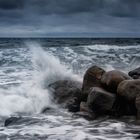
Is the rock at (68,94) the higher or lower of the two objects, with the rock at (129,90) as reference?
lower

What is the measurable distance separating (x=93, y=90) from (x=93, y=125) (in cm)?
91

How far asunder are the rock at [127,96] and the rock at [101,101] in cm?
19

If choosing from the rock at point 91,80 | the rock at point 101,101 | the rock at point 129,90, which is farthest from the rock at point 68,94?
the rock at point 129,90

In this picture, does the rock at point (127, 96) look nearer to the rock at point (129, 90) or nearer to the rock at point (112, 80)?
the rock at point (129, 90)

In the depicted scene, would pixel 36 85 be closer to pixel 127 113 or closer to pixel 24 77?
pixel 24 77

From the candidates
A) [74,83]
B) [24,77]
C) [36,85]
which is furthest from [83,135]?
[24,77]

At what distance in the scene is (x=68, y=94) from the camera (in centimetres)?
887

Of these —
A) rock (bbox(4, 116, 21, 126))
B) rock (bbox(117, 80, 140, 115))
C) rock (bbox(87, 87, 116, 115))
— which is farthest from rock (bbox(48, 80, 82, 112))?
rock (bbox(4, 116, 21, 126))

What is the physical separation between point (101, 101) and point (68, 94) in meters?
1.72

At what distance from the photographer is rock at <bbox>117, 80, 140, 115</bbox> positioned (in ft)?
23.7

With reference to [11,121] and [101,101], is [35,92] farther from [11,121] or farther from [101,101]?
[101,101]

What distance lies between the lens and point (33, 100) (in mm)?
9461

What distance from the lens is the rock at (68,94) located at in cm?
826

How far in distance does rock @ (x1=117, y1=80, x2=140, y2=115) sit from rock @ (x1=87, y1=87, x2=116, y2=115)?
0.19 meters
